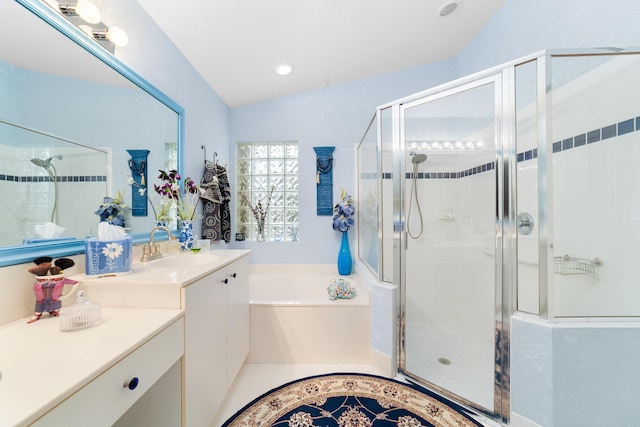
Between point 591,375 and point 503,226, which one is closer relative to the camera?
point 591,375

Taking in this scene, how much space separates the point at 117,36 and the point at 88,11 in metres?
0.15

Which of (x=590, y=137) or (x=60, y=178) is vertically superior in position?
(x=590, y=137)

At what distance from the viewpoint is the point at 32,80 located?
2.96 ft

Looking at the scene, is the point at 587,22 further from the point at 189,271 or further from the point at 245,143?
the point at 245,143

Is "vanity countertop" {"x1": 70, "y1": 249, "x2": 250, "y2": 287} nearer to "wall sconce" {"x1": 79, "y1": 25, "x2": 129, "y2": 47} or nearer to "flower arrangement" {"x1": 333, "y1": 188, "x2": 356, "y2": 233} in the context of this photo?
"wall sconce" {"x1": 79, "y1": 25, "x2": 129, "y2": 47}

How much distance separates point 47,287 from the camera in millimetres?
837

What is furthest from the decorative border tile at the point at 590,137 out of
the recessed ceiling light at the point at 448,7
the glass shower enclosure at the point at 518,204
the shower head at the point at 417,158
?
the recessed ceiling light at the point at 448,7

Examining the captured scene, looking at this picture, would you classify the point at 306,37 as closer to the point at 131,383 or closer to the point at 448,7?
Result: the point at 448,7

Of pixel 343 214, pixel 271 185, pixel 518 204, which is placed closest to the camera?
pixel 518 204

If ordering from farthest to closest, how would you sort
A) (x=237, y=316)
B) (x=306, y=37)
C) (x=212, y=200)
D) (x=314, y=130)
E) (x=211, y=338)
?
(x=314, y=130) < (x=212, y=200) < (x=306, y=37) < (x=237, y=316) < (x=211, y=338)

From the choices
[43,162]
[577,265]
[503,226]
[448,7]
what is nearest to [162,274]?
[43,162]

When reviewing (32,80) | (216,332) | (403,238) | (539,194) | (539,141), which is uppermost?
(32,80)

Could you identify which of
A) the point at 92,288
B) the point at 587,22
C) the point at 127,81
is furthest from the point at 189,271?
the point at 587,22

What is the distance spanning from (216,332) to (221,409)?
1.80ft
